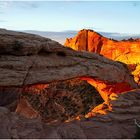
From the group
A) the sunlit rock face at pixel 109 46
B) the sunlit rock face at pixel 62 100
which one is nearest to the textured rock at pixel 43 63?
the sunlit rock face at pixel 62 100

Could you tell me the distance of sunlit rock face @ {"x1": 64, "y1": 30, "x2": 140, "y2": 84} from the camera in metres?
51.0

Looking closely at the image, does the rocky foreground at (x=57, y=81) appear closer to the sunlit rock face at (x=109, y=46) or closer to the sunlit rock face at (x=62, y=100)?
the sunlit rock face at (x=62, y=100)

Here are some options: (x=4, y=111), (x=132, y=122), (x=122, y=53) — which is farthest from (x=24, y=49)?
(x=122, y=53)

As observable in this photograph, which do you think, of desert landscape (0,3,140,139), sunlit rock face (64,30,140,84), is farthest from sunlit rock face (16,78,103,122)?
sunlit rock face (64,30,140,84)

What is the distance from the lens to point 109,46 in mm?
52906

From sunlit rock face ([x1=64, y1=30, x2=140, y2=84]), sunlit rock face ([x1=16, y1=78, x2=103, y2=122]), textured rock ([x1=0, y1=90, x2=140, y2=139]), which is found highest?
sunlit rock face ([x1=64, y1=30, x2=140, y2=84])

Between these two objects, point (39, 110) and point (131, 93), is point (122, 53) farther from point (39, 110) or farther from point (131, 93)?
point (131, 93)

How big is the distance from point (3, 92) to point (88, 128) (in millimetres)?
12431

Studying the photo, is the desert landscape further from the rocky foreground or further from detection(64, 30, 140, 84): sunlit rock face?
detection(64, 30, 140, 84): sunlit rock face

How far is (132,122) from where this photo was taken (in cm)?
2191

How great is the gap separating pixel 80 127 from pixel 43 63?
5.53 m

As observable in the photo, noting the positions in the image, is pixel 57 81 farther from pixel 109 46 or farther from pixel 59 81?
pixel 109 46

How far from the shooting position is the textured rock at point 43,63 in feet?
73.4

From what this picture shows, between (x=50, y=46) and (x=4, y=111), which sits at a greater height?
(x=50, y=46)
